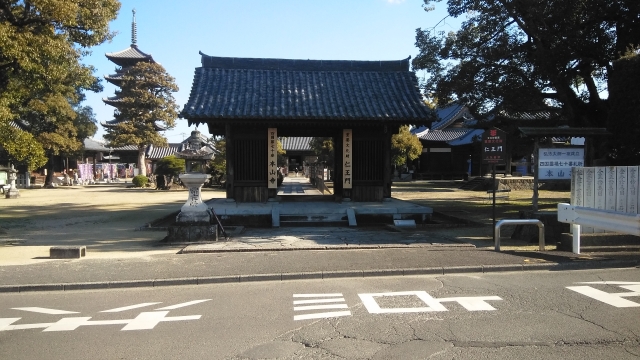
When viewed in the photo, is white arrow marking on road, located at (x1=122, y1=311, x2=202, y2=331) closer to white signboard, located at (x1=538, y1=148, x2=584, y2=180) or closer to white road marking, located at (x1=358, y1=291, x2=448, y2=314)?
white road marking, located at (x1=358, y1=291, x2=448, y2=314)

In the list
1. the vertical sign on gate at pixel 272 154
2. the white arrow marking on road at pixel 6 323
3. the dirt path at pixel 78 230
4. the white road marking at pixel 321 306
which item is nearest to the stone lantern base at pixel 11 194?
the dirt path at pixel 78 230

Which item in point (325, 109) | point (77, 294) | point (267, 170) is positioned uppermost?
point (325, 109)

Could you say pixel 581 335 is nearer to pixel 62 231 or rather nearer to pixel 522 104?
pixel 522 104

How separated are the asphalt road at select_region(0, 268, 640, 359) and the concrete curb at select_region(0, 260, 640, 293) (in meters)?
0.18

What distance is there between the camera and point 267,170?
1470cm

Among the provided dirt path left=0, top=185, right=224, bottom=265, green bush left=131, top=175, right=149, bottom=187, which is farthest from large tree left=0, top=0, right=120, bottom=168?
green bush left=131, top=175, right=149, bottom=187

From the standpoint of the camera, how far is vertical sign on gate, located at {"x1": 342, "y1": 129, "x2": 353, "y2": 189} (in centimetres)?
1475

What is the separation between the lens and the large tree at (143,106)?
114ft

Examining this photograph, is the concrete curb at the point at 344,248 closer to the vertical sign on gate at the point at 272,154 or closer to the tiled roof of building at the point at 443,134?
the vertical sign on gate at the point at 272,154


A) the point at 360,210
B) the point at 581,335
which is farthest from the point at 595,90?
the point at 581,335

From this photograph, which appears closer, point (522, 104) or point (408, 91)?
point (522, 104)

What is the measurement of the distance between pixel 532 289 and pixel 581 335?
6.02ft

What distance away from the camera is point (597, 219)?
26.6 feet

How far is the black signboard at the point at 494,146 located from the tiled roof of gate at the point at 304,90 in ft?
12.7
